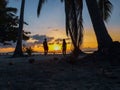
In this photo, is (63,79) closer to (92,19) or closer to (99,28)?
(99,28)

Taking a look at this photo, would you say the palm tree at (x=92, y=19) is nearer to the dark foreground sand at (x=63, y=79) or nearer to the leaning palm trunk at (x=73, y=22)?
the leaning palm trunk at (x=73, y=22)

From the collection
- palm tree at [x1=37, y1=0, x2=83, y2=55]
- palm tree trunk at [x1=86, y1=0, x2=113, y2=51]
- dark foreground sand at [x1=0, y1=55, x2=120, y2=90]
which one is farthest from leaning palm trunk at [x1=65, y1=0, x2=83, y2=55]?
dark foreground sand at [x1=0, y1=55, x2=120, y2=90]

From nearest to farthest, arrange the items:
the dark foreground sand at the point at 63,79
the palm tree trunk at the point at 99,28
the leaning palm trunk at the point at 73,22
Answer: the dark foreground sand at the point at 63,79
the palm tree trunk at the point at 99,28
the leaning palm trunk at the point at 73,22

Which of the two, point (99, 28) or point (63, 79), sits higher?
point (99, 28)

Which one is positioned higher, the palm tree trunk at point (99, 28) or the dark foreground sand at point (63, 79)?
the palm tree trunk at point (99, 28)

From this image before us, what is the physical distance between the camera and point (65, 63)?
1529cm

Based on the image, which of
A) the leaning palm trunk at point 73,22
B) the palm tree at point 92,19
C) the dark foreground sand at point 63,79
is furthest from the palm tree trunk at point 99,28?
the dark foreground sand at point 63,79

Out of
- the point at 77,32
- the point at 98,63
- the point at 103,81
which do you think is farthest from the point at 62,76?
the point at 77,32

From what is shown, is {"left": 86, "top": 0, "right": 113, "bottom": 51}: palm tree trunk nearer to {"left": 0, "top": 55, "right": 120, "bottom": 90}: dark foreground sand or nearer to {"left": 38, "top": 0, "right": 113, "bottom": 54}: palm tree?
{"left": 38, "top": 0, "right": 113, "bottom": 54}: palm tree

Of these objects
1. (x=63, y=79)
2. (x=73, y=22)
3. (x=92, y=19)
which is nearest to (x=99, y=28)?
(x=92, y=19)

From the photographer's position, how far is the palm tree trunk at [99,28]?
15.6m

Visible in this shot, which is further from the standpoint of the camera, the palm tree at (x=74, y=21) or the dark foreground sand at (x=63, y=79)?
the palm tree at (x=74, y=21)

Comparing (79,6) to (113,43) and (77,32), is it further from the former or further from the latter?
(113,43)

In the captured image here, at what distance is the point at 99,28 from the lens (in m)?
15.6
